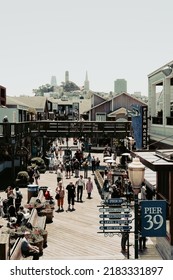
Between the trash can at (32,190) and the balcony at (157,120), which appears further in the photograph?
the balcony at (157,120)

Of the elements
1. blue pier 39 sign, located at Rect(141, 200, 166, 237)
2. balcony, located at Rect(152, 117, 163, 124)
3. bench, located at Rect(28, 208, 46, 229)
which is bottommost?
bench, located at Rect(28, 208, 46, 229)

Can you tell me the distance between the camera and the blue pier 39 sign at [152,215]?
10.6 metres

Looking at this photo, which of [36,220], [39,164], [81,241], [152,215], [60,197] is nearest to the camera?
[152,215]

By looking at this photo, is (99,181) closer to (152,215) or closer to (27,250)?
(27,250)

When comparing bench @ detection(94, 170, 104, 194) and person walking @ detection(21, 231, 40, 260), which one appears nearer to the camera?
person walking @ detection(21, 231, 40, 260)

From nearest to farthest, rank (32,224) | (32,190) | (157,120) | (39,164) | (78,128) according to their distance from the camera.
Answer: (32,224)
(32,190)
(157,120)
(39,164)
(78,128)

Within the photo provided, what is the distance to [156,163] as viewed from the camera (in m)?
9.95

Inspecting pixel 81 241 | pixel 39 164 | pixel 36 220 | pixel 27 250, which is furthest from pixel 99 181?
pixel 27 250

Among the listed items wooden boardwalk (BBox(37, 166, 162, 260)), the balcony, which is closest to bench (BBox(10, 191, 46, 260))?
wooden boardwalk (BBox(37, 166, 162, 260))

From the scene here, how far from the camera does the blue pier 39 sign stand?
10633mm

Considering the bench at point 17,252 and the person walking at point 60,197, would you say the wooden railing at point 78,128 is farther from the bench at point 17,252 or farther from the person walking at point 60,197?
the bench at point 17,252

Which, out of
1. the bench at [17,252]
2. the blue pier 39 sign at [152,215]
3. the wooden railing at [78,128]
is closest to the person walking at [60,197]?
the bench at [17,252]

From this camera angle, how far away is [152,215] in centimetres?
1064

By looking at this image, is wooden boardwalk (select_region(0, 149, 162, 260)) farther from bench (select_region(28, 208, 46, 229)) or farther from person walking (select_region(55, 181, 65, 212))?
bench (select_region(28, 208, 46, 229))
